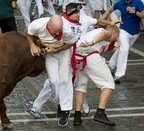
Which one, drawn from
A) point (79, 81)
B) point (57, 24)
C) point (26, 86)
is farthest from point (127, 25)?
point (57, 24)

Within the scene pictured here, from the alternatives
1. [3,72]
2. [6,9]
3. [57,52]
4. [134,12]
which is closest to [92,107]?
[57,52]

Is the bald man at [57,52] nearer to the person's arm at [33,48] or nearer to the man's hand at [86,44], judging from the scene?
the person's arm at [33,48]

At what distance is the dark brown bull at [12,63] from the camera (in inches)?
248

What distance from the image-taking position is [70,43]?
6.67 meters

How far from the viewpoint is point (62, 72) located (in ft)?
22.3

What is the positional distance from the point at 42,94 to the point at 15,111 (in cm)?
66

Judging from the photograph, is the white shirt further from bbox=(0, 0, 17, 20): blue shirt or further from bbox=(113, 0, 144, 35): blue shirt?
bbox=(0, 0, 17, 20): blue shirt

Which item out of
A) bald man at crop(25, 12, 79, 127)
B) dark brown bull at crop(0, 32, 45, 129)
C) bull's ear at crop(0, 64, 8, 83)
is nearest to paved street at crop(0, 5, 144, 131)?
bald man at crop(25, 12, 79, 127)

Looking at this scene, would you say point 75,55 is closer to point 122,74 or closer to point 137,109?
point 137,109

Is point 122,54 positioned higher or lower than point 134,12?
lower

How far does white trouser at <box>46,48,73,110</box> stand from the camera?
678 cm

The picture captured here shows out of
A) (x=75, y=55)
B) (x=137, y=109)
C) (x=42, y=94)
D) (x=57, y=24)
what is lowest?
(x=137, y=109)

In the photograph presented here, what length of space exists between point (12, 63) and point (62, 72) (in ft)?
2.50

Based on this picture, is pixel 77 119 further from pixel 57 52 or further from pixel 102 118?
pixel 57 52
